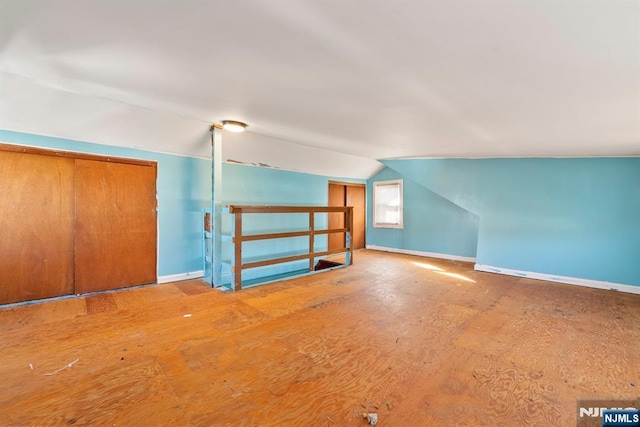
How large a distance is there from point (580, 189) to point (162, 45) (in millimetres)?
5901

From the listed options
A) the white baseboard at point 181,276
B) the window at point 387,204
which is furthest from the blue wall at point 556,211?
the white baseboard at point 181,276

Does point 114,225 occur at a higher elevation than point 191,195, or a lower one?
lower

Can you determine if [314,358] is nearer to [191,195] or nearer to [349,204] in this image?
→ [191,195]

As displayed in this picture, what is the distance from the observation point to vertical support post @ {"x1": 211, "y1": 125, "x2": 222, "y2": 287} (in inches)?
165

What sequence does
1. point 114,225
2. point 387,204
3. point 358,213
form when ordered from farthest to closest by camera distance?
point 358,213
point 387,204
point 114,225

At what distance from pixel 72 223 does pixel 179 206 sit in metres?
1.34

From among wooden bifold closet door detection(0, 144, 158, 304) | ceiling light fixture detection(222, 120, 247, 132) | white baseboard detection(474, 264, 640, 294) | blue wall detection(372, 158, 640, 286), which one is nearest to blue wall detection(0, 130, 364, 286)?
wooden bifold closet door detection(0, 144, 158, 304)

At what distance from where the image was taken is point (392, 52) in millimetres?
1707

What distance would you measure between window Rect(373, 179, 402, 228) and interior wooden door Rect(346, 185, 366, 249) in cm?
39

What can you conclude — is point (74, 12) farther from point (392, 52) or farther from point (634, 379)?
point (634, 379)

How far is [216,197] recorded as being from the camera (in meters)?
4.32

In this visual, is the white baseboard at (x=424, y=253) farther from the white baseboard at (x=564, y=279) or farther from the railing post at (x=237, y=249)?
the railing post at (x=237, y=249)

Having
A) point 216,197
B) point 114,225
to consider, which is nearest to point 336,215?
point 216,197

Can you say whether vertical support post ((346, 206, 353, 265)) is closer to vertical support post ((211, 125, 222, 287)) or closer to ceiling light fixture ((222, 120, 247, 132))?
vertical support post ((211, 125, 222, 287))
